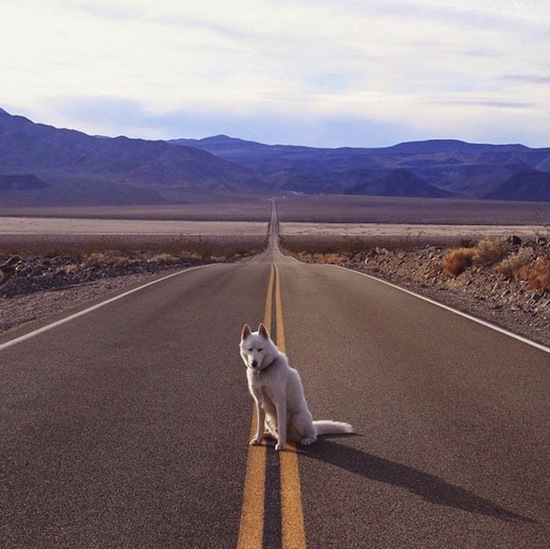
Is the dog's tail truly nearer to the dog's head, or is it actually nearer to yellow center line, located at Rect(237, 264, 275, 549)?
yellow center line, located at Rect(237, 264, 275, 549)

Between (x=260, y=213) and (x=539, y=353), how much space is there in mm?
159810

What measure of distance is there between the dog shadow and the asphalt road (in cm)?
2

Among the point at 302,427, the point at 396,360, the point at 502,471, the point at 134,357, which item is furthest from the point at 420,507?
the point at 134,357

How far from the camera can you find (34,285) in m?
26.8

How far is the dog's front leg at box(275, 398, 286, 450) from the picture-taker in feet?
23.2

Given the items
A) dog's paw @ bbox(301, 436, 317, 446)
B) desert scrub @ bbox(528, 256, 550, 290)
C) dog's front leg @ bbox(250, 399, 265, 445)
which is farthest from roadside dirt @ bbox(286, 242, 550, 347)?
dog's front leg @ bbox(250, 399, 265, 445)

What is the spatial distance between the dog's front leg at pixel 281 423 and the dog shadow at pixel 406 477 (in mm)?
187

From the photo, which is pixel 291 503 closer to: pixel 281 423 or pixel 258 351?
pixel 281 423

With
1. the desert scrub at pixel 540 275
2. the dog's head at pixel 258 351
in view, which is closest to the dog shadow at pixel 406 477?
the dog's head at pixel 258 351

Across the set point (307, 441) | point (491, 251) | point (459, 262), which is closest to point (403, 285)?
point (459, 262)

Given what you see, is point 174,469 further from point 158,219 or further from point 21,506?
point 158,219

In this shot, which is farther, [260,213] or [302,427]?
[260,213]

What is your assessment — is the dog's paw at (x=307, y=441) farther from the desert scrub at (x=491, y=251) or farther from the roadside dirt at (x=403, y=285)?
the desert scrub at (x=491, y=251)

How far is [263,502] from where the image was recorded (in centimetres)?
607
